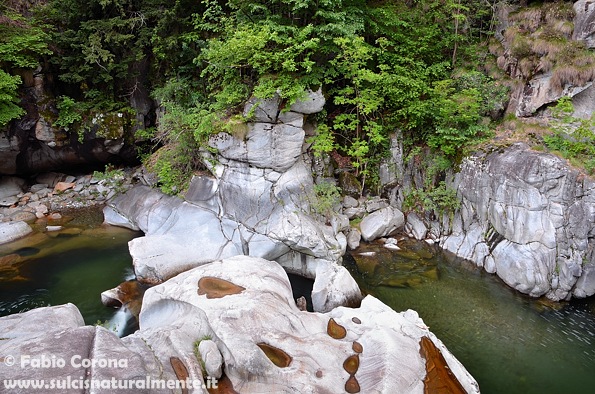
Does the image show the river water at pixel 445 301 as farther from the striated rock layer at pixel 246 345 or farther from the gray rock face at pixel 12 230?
the striated rock layer at pixel 246 345

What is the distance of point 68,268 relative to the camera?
447 inches

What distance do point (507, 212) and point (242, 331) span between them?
8.87m

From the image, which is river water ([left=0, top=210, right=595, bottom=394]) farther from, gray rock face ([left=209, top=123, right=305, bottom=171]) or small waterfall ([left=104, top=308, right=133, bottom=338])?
gray rock face ([left=209, top=123, right=305, bottom=171])

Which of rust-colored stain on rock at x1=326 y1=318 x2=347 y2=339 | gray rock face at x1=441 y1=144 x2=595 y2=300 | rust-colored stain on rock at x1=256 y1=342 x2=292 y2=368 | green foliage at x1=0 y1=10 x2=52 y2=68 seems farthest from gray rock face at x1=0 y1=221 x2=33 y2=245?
gray rock face at x1=441 y1=144 x2=595 y2=300

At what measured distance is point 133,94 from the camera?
1656cm

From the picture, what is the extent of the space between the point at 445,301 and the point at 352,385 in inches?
201

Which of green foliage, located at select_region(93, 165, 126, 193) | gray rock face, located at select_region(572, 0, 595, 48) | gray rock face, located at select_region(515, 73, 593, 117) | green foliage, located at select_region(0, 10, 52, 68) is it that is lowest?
green foliage, located at select_region(93, 165, 126, 193)

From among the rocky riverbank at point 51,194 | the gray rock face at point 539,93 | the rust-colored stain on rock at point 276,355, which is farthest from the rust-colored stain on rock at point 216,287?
the gray rock face at point 539,93

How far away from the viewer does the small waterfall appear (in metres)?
8.53

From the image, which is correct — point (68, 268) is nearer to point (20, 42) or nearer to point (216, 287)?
point (216, 287)

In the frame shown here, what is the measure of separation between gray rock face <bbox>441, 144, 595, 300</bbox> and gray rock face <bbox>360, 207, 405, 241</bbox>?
2.73m

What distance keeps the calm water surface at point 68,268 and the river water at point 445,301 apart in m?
0.03

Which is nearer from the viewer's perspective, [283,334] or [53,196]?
[283,334]

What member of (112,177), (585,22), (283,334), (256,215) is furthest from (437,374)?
(112,177)
